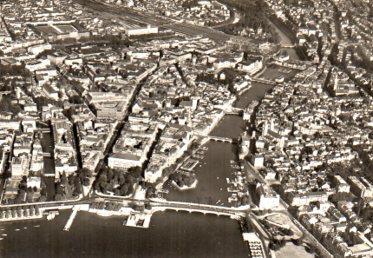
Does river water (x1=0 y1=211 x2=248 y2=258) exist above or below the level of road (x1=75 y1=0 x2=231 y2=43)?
below

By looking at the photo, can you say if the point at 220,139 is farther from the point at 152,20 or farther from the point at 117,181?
the point at 152,20

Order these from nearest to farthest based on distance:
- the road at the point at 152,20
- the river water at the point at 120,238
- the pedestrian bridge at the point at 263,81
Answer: the river water at the point at 120,238 → the pedestrian bridge at the point at 263,81 → the road at the point at 152,20

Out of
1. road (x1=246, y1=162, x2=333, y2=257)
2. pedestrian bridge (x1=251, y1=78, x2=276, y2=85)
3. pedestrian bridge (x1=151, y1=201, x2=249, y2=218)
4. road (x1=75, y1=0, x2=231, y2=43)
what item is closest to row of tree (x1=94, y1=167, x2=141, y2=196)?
pedestrian bridge (x1=151, y1=201, x2=249, y2=218)

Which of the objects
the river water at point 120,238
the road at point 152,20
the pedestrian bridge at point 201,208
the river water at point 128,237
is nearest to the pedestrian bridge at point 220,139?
the river water at point 128,237

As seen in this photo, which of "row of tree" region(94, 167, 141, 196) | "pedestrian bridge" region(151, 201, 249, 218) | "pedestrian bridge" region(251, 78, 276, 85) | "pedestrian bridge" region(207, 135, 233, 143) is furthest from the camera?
"pedestrian bridge" region(251, 78, 276, 85)

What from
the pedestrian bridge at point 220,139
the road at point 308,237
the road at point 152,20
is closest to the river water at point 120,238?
the road at point 308,237

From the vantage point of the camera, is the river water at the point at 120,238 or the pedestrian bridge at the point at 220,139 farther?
the pedestrian bridge at the point at 220,139

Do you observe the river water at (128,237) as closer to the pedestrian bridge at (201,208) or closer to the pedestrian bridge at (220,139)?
the pedestrian bridge at (201,208)

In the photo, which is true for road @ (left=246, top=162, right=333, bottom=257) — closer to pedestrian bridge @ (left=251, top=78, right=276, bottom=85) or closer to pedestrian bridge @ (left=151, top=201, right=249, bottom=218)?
pedestrian bridge @ (left=151, top=201, right=249, bottom=218)

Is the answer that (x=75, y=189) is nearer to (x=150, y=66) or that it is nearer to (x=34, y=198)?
(x=34, y=198)

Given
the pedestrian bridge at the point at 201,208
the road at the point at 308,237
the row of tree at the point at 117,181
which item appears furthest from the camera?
the row of tree at the point at 117,181

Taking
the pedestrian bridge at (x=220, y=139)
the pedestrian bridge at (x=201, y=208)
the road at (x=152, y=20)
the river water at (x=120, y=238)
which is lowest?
the river water at (x=120, y=238)

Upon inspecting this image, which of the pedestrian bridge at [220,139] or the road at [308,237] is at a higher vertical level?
the pedestrian bridge at [220,139]
